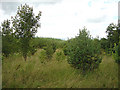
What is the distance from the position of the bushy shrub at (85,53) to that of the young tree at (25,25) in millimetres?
4034

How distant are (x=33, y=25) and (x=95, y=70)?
5682 millimetres

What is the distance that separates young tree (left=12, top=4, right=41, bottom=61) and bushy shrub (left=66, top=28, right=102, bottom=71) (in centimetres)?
403

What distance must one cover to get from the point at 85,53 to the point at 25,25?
16.6ft

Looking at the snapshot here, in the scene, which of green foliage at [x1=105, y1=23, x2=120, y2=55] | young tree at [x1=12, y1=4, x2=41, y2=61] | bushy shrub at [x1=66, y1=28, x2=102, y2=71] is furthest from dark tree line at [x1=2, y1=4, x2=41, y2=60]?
green foliage at [x1=105, y1=23, x2=120, y2=55]

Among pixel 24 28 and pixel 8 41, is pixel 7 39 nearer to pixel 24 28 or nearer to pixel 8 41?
pixel 8 41

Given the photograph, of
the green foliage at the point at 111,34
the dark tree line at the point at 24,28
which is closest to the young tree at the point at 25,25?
the dark tree line at the point at 24,28

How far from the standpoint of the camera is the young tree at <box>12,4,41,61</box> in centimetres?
833

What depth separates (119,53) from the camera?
19.7 feet

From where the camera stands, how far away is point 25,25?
829cm

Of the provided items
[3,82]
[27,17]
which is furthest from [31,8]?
[3,82]

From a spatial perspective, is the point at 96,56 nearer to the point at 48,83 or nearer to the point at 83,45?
the point at 83,45

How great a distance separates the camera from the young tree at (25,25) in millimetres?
8328

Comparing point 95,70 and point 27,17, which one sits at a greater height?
point 27,17

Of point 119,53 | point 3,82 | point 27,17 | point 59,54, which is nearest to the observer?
point 3,82
